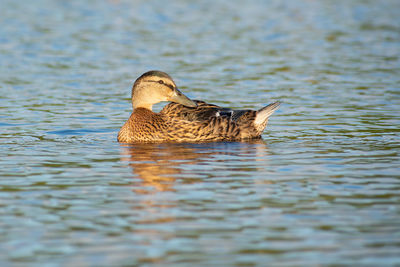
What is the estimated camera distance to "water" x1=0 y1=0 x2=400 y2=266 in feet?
21.6

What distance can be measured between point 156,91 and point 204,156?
2.15 metres

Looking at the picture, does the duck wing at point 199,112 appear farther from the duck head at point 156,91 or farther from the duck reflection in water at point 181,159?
the duck reflection in water at point 181,159

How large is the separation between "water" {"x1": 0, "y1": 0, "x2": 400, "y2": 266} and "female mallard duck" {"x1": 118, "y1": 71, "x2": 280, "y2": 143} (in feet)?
0.91

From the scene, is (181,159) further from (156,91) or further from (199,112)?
(156,91)

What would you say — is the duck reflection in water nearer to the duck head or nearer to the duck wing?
the duck wing

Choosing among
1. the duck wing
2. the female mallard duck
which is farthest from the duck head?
the duck wing

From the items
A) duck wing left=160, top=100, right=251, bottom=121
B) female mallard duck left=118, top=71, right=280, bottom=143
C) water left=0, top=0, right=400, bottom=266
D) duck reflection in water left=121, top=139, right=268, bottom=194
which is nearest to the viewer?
water left=0, top=0, right=400, bottom=266

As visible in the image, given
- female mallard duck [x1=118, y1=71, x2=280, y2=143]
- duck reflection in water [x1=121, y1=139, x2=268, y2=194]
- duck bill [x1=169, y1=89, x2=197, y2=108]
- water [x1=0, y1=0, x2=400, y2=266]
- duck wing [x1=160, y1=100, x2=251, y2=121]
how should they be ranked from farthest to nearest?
duck bill [x1=169, y1=89, x2=197, y2=108], duck wing [x1=160, y1=100, x2=251, y2=121], female mallard duck [x1=118, y1=71, x2=280, y2=143], duck reflection in water [x1=121, y1=139, x2=268, y2=194], water [x1=0, y1=0, x2=400, y2=266]

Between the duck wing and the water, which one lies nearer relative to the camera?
the water

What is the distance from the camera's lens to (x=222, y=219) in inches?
286

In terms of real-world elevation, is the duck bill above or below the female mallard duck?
above

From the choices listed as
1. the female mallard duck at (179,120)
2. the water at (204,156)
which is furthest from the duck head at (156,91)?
the water at (204,156)

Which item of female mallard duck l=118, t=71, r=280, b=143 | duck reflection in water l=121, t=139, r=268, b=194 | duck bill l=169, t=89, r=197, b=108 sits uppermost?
duck bill l=169, t=89, r=197, b=108

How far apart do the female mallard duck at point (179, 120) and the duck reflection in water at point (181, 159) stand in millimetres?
191
